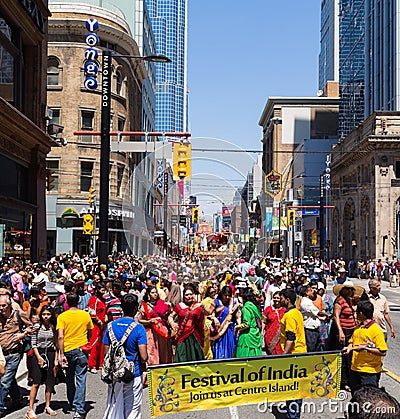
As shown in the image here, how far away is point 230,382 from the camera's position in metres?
6.64

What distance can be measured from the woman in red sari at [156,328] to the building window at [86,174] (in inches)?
1436

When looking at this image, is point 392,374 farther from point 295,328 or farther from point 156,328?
point 156,328

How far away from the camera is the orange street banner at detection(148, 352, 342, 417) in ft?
21.2

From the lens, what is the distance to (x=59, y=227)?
147 feet

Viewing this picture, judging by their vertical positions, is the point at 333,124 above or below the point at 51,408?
above

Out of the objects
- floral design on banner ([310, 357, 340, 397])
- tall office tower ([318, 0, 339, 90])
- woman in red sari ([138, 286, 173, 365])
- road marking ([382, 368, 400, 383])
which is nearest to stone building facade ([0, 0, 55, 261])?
woman in red sari ([138, 286, 173, 365])

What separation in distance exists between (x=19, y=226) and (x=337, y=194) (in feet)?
162

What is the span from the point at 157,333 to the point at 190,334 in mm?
652

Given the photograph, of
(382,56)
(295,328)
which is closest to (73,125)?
(382,56)

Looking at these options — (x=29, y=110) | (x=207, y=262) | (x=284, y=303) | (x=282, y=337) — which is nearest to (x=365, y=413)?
(x=282, y=337)

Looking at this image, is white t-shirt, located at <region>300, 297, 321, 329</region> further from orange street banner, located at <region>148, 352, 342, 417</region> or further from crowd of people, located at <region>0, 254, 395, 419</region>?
orange street banner, located at <region>148, 352, 342, 417</region>

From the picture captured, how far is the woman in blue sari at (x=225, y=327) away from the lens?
9.72 metres

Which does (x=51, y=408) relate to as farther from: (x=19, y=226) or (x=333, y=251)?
(x=333, y=251)

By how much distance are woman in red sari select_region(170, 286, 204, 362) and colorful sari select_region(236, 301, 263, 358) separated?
2.46 feet
